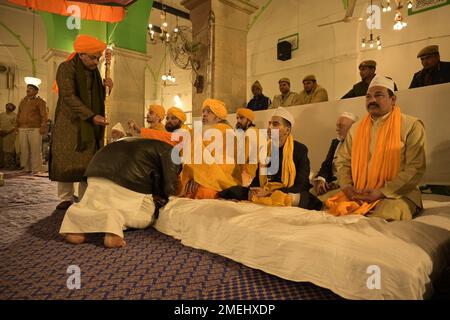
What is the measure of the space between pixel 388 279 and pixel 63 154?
3009mm

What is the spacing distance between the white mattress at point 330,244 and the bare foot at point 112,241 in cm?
43

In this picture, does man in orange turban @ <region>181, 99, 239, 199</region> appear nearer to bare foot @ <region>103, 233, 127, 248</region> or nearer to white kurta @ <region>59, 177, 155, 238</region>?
white kurta @ <region>59, 177, 155, 238</region>

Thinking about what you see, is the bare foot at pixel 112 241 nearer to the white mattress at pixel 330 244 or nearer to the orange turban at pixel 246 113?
the white mattress at pixel 330 244

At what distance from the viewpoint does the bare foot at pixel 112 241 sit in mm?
2117

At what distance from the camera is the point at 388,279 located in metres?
1.31

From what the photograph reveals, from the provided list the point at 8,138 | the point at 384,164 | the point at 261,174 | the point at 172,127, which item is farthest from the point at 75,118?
the point at 8,138

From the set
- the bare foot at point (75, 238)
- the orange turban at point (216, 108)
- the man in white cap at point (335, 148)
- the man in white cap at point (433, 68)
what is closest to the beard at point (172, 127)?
the orange turban at point (216, 108)

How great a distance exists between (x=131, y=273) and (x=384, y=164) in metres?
1.91

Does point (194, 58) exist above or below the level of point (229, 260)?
above

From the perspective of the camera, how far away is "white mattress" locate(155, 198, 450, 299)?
1.34 meters

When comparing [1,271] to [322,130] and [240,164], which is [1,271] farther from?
[322,130]

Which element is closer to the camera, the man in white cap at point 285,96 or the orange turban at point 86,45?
the orange turban at point 86,45

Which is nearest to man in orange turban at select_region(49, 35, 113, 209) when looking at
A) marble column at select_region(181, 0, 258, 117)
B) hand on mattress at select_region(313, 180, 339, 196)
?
hand on mattress at select_region(313, 180, 339, 196)
